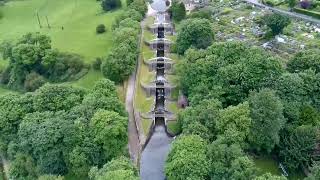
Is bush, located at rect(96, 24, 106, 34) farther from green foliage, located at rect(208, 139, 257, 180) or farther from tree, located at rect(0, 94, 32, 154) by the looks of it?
green foliage, located at rect(208, 139, 257, 180)

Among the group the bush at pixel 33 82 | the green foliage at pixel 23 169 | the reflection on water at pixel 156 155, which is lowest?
the reflection on water at pixel 156 155

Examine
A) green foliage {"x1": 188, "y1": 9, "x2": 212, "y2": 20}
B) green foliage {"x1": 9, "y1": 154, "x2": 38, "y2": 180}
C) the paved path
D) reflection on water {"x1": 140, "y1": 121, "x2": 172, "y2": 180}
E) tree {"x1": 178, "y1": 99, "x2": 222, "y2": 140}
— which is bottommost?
reflection on water {"x1": 140, "y1": 121, "x2": 172, "y2": 180}

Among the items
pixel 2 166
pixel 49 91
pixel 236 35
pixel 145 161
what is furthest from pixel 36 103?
pixel 236 35

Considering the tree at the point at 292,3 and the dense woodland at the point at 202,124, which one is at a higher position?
the tree at the point at 292,3

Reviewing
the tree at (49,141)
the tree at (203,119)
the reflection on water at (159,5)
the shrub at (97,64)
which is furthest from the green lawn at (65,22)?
the tree at (203,119)

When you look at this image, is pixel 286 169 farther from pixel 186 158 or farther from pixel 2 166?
pixel 2 166

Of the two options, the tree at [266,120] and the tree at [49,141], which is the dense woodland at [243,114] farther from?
the tree at [49,141]

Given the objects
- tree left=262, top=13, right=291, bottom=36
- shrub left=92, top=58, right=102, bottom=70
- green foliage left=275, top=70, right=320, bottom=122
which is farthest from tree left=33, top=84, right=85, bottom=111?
tree left=262, top=13, right=291, bottom=36

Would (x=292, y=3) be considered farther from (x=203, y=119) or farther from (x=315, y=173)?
(x=315, y=173)
